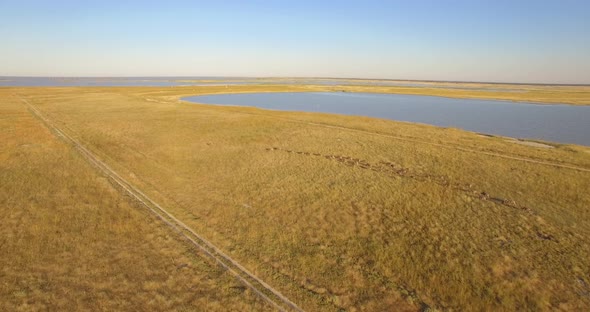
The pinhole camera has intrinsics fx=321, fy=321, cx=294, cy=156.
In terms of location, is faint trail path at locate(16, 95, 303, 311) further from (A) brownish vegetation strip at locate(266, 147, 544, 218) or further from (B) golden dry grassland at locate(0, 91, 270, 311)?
(A) brownish vegetation strip at locate(266, 147, 544, 218)

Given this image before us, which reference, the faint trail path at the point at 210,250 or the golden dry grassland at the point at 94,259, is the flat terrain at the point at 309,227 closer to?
the golden dry grassland at the point at 94,259

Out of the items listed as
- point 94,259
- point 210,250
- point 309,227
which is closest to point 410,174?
point 309,227

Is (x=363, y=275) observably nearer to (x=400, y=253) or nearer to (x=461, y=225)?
(x=400, y=253)

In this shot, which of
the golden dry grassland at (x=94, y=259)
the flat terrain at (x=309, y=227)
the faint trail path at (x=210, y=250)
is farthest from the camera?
the flat terrain at (x=309, y=227)

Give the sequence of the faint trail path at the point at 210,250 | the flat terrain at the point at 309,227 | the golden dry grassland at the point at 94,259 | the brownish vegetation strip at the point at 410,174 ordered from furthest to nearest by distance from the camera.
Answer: the brownish vegetation strip at the point at 410,174
the flat terrain at the point at 309,227
the faint trail path at the point at 210,250
the golden dry grassland at the point at 94,259

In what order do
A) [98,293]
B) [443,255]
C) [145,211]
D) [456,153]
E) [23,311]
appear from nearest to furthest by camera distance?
[23,311] → [98,293] → [443,255] → [145,211] → [456,153]

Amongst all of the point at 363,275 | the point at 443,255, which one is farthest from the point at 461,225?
the point at 363,275

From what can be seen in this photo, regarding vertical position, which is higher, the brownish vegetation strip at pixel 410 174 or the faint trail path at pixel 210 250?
the brownish vegetation strip at pixel 410 174

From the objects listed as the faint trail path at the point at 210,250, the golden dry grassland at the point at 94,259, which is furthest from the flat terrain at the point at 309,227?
the faint trail path at the point at 210,250

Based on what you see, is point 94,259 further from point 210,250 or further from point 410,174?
point 410,174
